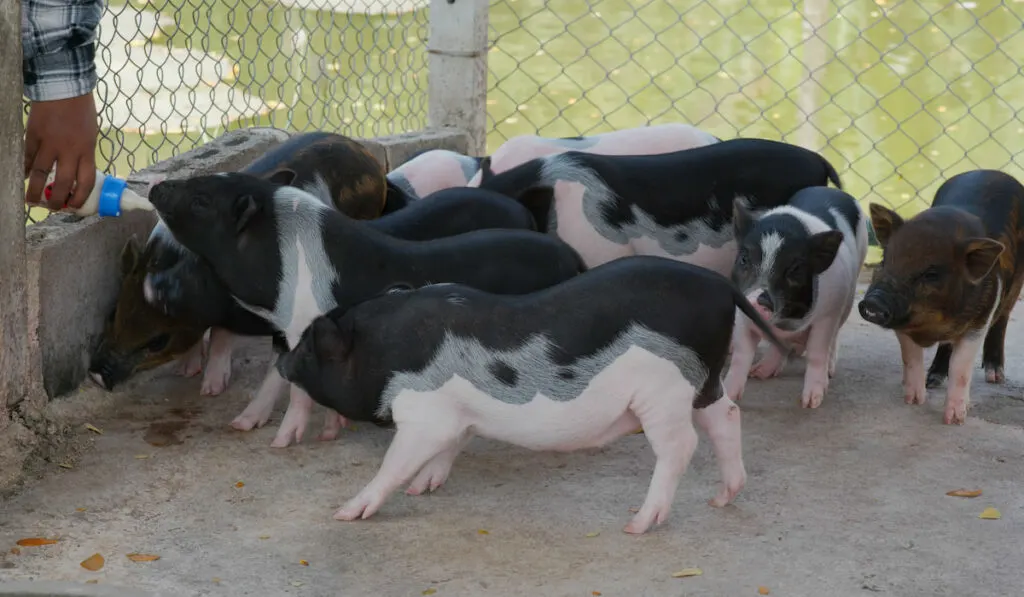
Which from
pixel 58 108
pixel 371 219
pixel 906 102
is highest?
pixel 58 108

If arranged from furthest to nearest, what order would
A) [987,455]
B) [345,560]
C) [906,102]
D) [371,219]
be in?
[906,102] < [371,219] < [987,455] < [345,560]

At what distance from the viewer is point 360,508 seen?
3.74 metres

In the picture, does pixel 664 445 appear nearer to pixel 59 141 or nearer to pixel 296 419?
pixel 296 419

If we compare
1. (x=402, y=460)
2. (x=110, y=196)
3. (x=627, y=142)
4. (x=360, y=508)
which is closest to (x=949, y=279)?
(x=627, y=142)

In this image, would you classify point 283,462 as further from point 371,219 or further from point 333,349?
point 371,219

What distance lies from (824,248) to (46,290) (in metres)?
2.55

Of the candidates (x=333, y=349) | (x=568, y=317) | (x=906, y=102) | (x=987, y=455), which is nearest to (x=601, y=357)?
(x=568, y=317)

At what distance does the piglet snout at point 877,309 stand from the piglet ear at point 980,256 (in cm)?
31

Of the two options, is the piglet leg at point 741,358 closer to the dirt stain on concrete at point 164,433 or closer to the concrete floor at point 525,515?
the concrete floor at point 525,515

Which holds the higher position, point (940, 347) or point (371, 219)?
point (371, 219)

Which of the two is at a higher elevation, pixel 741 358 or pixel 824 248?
pixel 824 248

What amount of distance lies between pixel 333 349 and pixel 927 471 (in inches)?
74.0

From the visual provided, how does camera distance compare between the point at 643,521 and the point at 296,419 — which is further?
the point at 296,419

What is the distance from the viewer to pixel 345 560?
349 cm
